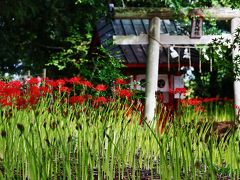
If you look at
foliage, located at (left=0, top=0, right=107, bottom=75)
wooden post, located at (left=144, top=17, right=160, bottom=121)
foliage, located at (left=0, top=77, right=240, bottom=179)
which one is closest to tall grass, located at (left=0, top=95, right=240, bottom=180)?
foliage, located at (left=0, top=77, right=240, bottom=179)

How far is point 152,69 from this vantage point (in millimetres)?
10023

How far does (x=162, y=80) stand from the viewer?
14273 millimetres

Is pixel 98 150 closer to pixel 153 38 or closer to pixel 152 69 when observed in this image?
pixel 152 69

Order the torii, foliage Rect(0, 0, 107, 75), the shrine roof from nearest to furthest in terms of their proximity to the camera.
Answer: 1. the torii
2. the shrine roof
3. foliage Rect(0, 0, 107, 75)

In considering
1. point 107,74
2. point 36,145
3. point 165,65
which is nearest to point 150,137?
point 36,145

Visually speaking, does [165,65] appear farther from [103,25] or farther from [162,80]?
[103,25]

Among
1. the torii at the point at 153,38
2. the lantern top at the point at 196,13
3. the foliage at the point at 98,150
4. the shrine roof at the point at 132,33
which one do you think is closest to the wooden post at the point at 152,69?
the torii at the point at 153,38

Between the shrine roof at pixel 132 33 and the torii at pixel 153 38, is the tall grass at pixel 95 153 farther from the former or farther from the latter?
the shrine roof at pixel 132 33

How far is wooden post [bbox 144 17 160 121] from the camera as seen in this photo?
9.71 m

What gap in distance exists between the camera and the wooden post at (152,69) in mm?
9711

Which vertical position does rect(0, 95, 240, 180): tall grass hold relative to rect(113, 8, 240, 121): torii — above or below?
below

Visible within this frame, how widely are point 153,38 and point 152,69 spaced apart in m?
0.74

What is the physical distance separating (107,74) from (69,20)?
9063mm

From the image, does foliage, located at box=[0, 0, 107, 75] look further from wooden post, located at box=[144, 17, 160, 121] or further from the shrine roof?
wooden post, located at box=[144, 17, 160, 121]
